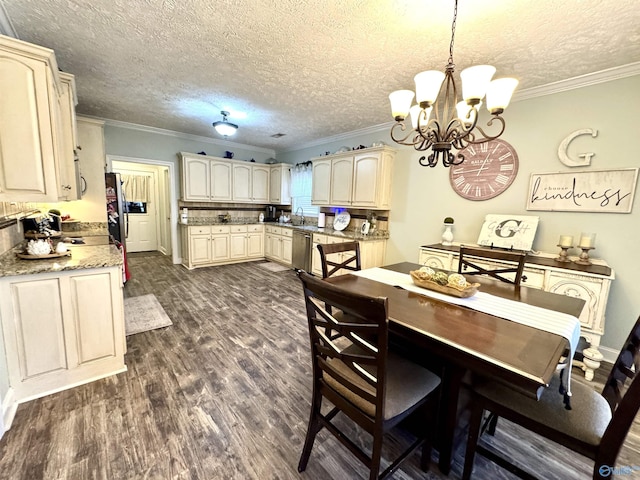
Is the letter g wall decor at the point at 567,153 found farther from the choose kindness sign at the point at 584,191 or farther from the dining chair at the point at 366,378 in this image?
the dining chair at the point at 366,378

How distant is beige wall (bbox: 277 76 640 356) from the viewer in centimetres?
239

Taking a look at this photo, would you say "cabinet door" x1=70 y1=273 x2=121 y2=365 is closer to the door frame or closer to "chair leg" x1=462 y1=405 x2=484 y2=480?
"chair leg" x1=462 y1=405 x2=484 y2=480

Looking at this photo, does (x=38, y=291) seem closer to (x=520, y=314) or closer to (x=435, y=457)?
(x=435, y=457)

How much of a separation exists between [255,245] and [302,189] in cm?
161

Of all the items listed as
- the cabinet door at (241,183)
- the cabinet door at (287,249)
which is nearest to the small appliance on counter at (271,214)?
the cabinet door at (241,183)

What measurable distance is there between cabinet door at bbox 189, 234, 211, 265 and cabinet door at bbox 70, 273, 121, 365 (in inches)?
128

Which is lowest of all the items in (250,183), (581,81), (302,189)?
(302,189)

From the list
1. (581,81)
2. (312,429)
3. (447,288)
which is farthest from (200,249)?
(581,81)

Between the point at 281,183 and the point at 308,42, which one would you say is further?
the point at 281,183

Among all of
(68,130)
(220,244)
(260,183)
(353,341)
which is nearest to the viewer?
(353,341)

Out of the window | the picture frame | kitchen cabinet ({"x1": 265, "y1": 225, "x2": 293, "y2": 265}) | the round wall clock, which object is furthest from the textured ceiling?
kitchen cabinet ({"x1": 265, "y1": 225, "x2": 293, "y2": 265})

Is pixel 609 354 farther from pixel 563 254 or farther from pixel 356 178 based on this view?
pixel 356 178

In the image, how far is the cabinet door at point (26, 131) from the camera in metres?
1.63

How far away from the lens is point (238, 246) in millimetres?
5758
